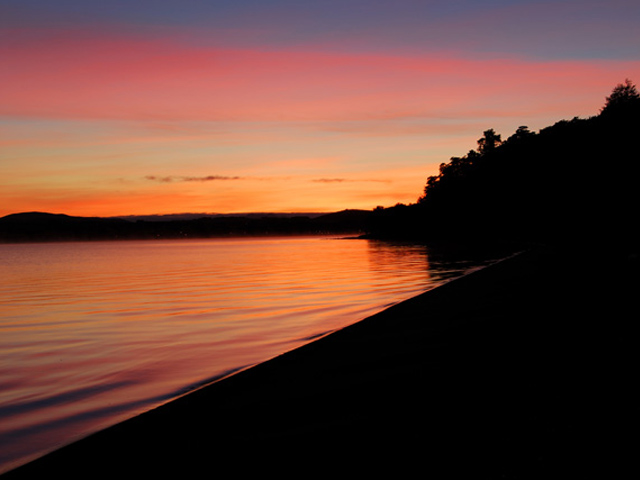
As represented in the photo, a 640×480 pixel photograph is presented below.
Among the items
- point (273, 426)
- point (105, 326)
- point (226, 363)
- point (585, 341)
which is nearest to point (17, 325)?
point (105, 326)

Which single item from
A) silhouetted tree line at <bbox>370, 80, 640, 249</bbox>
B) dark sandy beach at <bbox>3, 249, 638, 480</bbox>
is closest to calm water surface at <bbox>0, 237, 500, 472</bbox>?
dark sandy beach at <bbox>3, 249, 638, 480</bbox>

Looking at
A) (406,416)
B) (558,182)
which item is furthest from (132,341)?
(558,182)

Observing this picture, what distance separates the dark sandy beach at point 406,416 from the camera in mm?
4480

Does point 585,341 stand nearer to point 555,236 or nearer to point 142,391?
point 142,391

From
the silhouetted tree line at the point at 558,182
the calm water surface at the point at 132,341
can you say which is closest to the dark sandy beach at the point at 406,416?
the calm water surface at the point at 132,341

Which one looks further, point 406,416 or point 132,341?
point 132,341

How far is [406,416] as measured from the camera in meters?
5.55

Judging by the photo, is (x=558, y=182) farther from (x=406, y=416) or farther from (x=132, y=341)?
(x=406, y=416)

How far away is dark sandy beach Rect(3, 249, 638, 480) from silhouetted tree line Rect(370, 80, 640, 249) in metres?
36.5

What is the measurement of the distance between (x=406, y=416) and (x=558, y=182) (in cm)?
9048

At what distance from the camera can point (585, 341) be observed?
8.66m

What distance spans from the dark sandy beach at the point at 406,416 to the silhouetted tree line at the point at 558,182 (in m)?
36.5

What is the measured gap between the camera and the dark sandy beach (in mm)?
4480

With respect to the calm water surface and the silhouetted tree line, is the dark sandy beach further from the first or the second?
the silhouetted tree line
